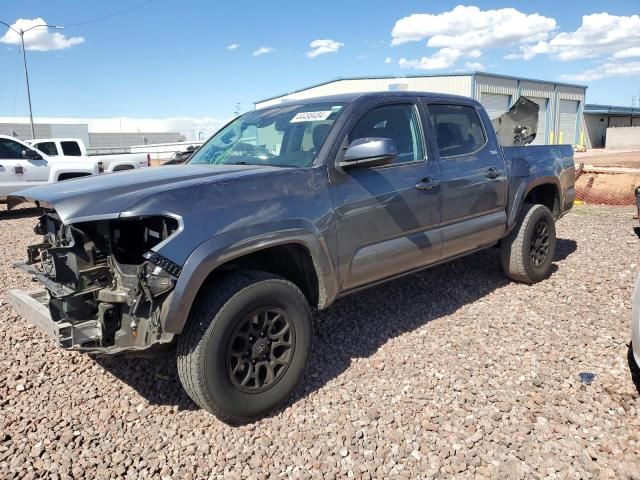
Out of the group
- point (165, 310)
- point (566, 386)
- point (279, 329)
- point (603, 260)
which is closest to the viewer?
point (165, 310)

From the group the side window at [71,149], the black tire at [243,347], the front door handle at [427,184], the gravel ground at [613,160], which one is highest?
the side window at [71,149]

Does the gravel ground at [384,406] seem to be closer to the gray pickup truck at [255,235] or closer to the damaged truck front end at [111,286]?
the gray pickup truck at [255,235]

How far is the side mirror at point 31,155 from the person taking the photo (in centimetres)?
1143

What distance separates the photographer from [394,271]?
12.7ft

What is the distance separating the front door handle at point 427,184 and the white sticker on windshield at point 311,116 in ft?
2.85

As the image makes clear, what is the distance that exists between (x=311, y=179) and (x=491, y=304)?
2.51 meters

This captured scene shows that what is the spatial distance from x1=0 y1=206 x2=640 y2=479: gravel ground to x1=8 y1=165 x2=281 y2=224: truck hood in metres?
1.28

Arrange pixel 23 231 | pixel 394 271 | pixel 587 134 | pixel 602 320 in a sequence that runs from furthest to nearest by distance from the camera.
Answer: pixel 587 134
pixel 23 231
pixel 602 320
pixel 394 271

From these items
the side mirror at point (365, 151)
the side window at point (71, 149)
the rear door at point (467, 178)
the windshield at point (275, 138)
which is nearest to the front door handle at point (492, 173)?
the rear door at point (467, 178)

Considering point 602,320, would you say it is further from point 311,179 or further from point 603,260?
point 311,179

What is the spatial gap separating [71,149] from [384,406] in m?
15.6

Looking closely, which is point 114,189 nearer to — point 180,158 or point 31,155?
point 180,158

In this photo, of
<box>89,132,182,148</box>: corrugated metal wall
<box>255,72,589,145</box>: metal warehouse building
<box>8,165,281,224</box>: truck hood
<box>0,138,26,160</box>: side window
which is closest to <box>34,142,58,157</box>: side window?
<box>0,138,26,160</box>: side window

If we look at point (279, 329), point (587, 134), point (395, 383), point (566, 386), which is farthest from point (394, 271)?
point (587, 134)
